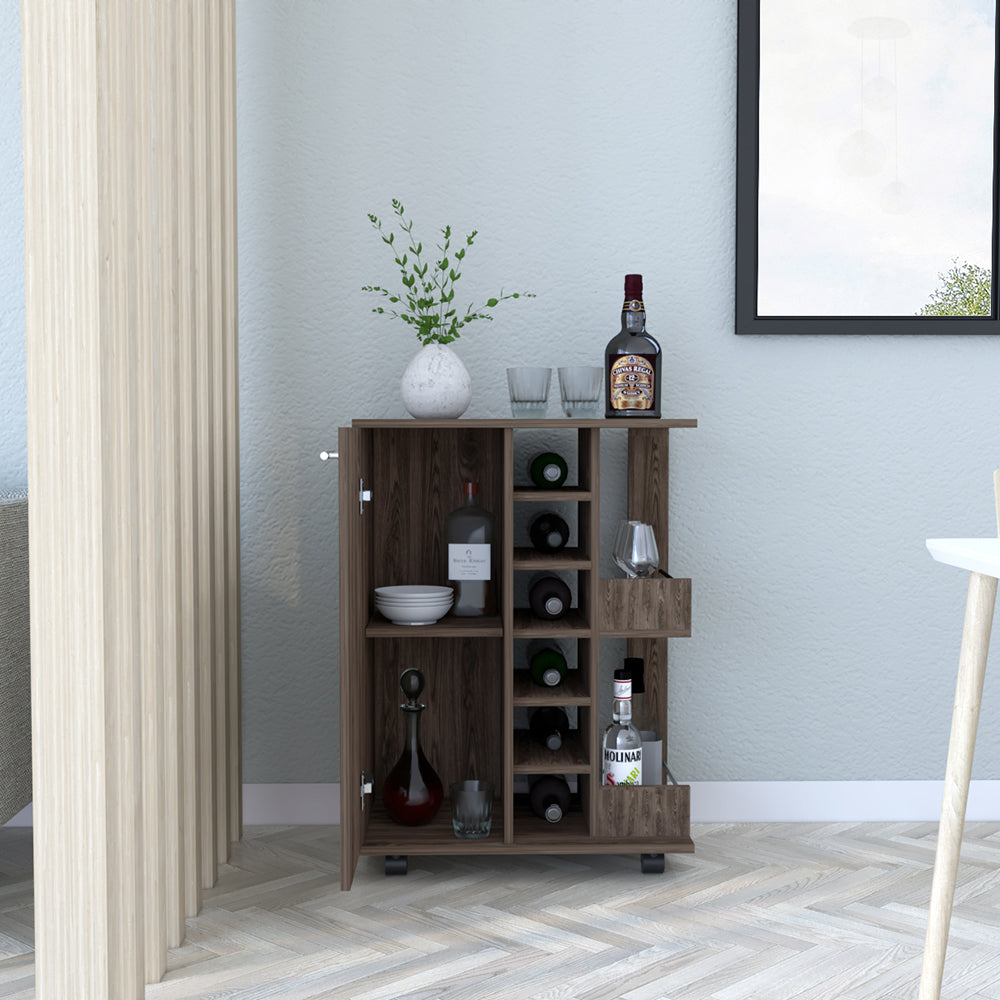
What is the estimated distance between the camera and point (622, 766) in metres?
2.10

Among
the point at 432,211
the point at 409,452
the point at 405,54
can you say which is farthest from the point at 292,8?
the point at 409,452

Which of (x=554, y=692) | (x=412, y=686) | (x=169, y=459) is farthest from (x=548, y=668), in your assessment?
(x=169, y=459)

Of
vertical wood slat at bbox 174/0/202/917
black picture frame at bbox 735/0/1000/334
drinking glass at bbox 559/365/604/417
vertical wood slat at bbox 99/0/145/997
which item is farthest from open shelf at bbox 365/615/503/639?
black picture frame at bbox 735/0/1000/334

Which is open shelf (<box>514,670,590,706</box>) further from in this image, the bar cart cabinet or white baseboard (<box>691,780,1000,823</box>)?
white baseboard (<box>691,780,1000,823</box>)

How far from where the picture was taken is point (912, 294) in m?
2.39

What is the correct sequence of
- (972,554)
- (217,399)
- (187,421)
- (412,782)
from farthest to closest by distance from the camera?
(412,782)
(217,399)
(187,421)
(972,554)

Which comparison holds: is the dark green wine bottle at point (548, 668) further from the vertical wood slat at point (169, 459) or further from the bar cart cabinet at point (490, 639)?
the vertical wood slat at point (169, 459)

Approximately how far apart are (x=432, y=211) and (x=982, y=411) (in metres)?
1.32

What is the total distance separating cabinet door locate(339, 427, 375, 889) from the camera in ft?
6.15

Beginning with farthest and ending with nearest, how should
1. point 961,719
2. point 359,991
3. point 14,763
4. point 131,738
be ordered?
point 14,763 → point 359,991 → point 131,738 → point 961,719

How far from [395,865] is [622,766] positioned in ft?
1.60

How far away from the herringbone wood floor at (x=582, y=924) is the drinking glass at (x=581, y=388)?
93 cm

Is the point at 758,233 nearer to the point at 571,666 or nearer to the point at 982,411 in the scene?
the point at 982,411

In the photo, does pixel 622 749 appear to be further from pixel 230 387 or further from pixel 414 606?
pixel 230 387
